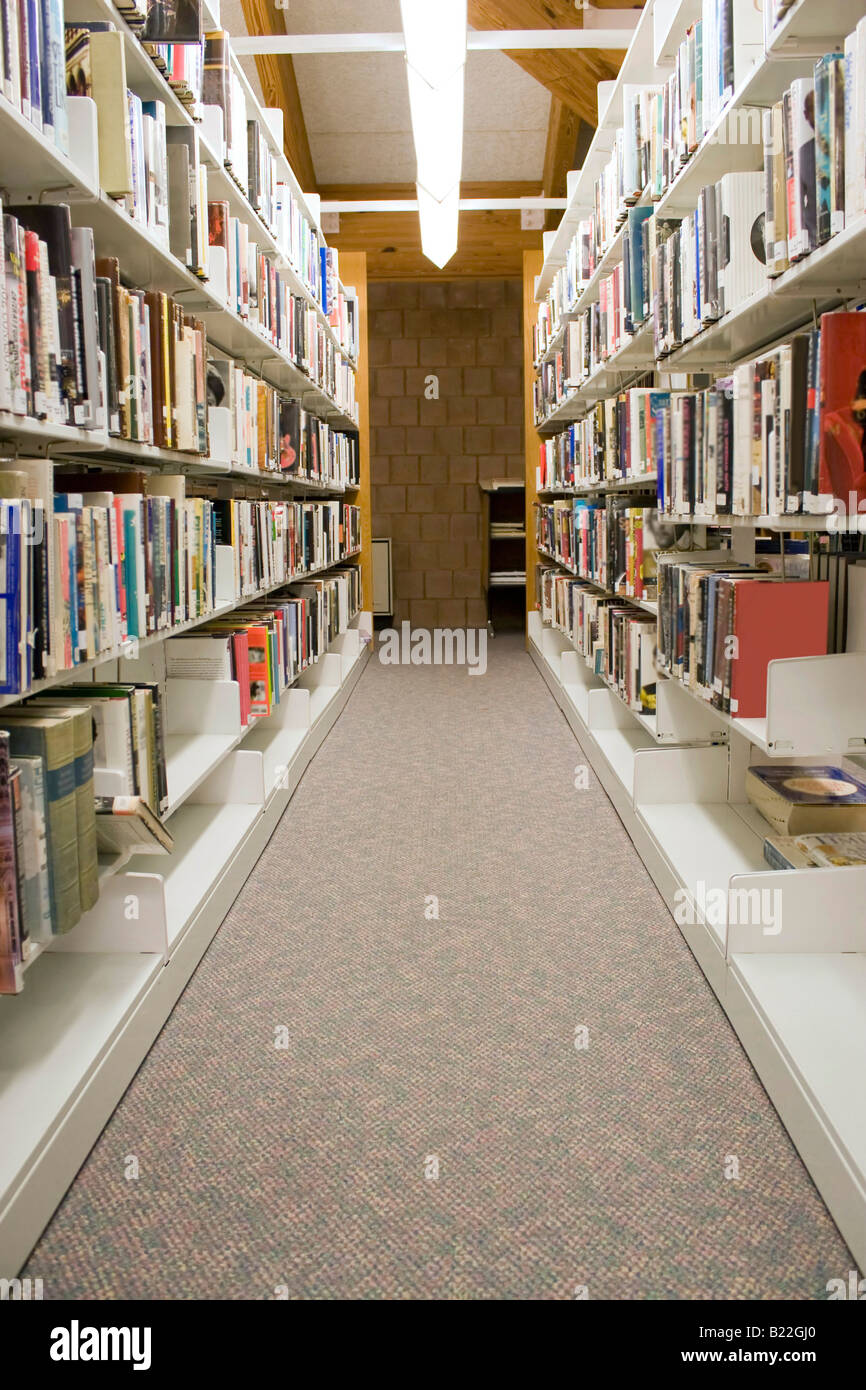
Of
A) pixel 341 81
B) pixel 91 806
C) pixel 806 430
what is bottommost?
pixel 91 806

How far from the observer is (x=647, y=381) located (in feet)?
14.5

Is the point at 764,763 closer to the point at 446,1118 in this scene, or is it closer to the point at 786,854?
the point at 786,854

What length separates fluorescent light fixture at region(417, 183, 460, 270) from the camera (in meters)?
5.36

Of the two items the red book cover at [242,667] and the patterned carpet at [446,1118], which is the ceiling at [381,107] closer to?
the red book cover at [242,667]

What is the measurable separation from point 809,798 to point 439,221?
456 cm

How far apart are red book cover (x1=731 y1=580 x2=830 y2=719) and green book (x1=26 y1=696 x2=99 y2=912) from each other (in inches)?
50.7

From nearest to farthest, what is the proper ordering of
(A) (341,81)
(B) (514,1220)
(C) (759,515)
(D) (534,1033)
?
(B) (514,1220) < (D) (534,1033) < (C) (759,515) < (A) (341,81)

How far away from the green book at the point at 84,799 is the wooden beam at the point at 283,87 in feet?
18.0

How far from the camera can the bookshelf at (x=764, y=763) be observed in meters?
1.53

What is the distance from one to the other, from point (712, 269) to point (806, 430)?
757 millimetres

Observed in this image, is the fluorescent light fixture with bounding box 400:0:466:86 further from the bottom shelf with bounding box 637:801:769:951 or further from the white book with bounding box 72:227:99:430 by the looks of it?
the bottom shelf with bounding box 637:801:769:951

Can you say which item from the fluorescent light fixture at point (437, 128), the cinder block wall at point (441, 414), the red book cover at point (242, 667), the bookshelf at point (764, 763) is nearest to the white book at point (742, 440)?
the bookshelf at point (764, 763)
